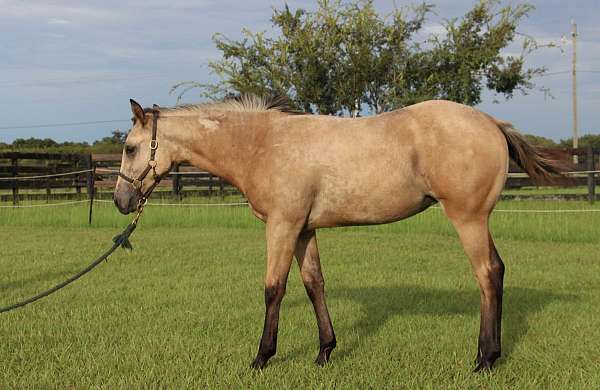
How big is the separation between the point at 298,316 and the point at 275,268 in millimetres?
1797

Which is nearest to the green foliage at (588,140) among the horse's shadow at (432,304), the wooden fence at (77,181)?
the wooden fence at (77,181)

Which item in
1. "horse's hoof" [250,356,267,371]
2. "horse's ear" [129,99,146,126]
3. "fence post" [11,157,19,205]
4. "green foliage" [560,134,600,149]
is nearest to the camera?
"horse's hoof" [250,356,267,371]

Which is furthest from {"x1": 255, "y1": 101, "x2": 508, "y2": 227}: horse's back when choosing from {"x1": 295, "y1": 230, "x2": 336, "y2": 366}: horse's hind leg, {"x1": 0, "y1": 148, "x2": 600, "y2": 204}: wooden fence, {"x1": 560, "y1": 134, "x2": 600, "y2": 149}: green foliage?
{"x1": 560, "y1": 134, "x2": 600, "y2": 149}: green foliage

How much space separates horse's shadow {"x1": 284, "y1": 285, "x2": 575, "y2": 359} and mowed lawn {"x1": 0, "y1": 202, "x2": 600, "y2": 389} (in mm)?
23

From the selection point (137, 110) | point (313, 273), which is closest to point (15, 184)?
point (137, 110)

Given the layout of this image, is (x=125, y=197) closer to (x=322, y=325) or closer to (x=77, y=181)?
(x=322, y=325)

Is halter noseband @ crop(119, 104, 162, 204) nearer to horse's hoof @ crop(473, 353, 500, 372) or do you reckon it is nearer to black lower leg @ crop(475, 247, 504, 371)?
black lower leg @ crop(475, 247, 504, 371)

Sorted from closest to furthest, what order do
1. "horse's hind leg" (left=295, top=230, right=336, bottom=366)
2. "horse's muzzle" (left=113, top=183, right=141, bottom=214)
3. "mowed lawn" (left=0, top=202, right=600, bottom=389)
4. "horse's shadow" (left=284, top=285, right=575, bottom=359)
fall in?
"mowed lawn" (left=0, top=202, right=600, bottom=389)
"horse's muzzle" (left=113, top=183, right=141, bottom=214)
"horse's hind leg" (left=295, top=230, right=336, bottom=366)
"horse's shadow" (left=284, top=285, right=575, bottom=359)

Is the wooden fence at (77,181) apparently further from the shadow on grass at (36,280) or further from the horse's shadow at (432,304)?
the horse's shadow at (432,304)

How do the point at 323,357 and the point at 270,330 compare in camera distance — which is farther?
the point at 323,357

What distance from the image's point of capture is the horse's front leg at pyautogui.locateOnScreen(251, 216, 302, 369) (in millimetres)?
4598

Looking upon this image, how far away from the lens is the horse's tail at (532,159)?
16.2ft

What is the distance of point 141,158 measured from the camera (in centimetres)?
498

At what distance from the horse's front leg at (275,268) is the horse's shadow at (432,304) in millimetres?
560
